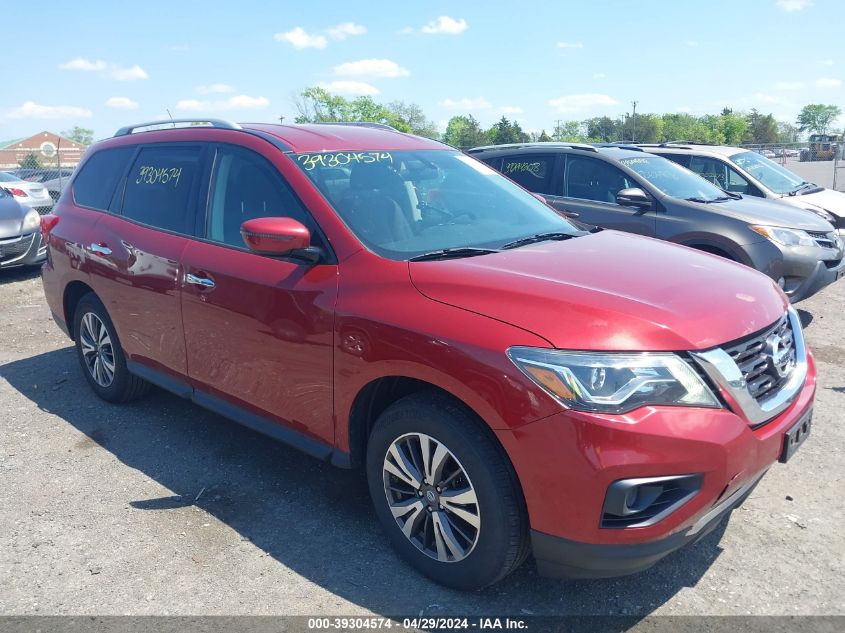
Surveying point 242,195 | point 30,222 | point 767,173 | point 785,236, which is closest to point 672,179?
point 785,236

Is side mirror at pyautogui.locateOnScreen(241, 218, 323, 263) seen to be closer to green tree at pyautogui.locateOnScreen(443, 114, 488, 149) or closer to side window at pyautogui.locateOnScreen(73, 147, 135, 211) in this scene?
side window at pyautogui.locateOnScreen(73, 147, 135, 211)

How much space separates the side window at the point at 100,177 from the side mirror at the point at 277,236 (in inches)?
82.3

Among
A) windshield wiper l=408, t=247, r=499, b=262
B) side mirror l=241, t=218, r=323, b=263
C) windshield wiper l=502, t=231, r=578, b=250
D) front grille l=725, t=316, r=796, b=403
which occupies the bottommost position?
front grille l=725, t=316, r=796, b=403

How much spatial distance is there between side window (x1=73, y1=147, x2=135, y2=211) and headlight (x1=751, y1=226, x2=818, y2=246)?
5.41 m

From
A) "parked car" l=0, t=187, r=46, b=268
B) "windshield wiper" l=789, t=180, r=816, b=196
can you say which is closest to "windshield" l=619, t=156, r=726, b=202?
"windshield wiper" l=789, t=180, r=816, b=196

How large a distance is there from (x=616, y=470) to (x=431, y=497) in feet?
2.80

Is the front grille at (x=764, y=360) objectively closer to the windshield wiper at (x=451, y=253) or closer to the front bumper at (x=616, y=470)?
the front bumper at (x=616, y=470)

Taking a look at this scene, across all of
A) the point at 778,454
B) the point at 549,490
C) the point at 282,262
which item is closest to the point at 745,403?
the point at 778,454

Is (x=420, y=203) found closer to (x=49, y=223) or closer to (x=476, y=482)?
(x=476, y=482)

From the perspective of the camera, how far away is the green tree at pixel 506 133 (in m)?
65.4

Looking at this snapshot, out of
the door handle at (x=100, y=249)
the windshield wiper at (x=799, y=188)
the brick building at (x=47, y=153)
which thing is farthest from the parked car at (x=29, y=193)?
the windshield wiper at (x=799, y=188)

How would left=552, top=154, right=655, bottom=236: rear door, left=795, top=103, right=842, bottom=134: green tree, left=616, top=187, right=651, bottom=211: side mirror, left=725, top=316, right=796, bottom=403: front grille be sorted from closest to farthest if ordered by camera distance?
left=725, top=316, right=796, bottom=403: front grille
left=616, top=187, right=651, bottom=211: side mirror
left=552, top=154, right=655, bottom=236: rear door
left=795, top=103, right=842, bottom=134: green tree

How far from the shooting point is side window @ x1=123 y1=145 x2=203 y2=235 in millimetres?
4070

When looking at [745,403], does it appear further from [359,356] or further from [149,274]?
[149,274]
